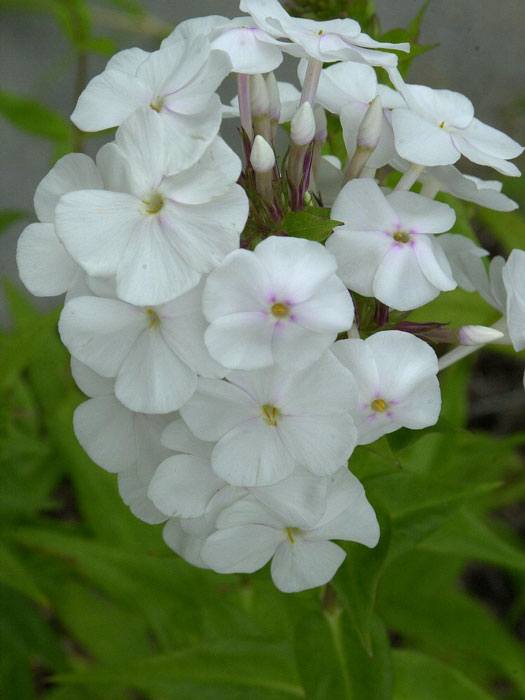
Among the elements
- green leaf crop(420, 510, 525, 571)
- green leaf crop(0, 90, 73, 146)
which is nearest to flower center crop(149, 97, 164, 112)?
green leaf crop(420, 510, 525, 571)

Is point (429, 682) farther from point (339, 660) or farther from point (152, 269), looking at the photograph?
point (152, 269)

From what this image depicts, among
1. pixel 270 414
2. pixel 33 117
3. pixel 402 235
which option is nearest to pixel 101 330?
pixel 270 414

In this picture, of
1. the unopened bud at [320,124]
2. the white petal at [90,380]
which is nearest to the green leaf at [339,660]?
the white petal at [90,380]

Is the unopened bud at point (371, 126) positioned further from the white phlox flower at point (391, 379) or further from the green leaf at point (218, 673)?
the green leaf at point (218, 673)

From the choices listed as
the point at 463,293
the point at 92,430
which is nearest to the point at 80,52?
the point at 463,293

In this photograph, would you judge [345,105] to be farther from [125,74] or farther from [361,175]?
[125,74]

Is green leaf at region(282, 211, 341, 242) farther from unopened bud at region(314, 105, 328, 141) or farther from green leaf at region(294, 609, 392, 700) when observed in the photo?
green leaf at region(294, 609, 392, 700)
